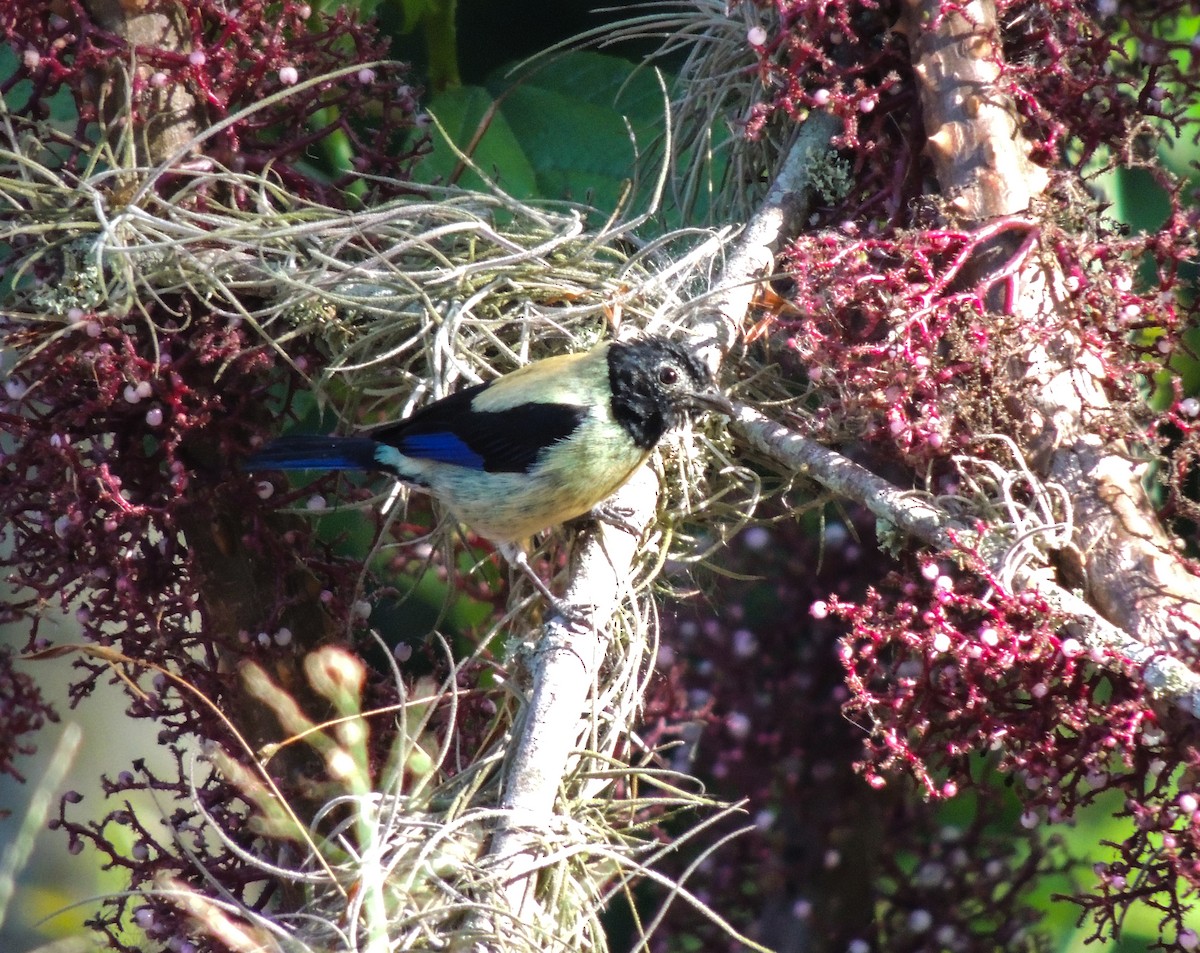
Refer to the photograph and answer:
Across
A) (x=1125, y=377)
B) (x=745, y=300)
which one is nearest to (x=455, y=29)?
(x=745, y=300)

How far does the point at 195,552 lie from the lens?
2.03 meters

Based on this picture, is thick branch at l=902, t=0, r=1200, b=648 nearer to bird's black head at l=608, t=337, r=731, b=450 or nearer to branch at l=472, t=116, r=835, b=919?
branch at l=472, t=116, r=835, b=919

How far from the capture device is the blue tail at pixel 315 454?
201 centimetres

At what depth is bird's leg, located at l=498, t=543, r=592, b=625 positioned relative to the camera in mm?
1880

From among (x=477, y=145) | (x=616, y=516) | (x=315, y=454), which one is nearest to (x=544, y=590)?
(x=616, y=516)

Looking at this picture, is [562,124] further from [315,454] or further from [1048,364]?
[1048,364]

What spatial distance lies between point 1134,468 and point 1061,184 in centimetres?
45

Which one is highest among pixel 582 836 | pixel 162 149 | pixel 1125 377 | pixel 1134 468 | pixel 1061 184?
pixel 162 149

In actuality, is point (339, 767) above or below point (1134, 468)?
below

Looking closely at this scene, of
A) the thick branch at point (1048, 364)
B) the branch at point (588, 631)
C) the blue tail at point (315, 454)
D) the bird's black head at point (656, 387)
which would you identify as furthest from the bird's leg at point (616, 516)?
the thick branch at point (1048, 364)

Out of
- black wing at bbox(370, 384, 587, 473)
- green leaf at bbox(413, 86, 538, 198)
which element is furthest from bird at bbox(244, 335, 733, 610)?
green leaf at bbox(413, 86, 538, 198)

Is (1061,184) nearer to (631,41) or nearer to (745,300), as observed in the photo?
(745,300)

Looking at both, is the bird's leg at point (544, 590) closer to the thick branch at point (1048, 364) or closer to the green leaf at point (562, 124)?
the thick branch at point (1048, 364)

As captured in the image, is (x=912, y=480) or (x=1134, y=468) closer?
(x=1134, y=468)
